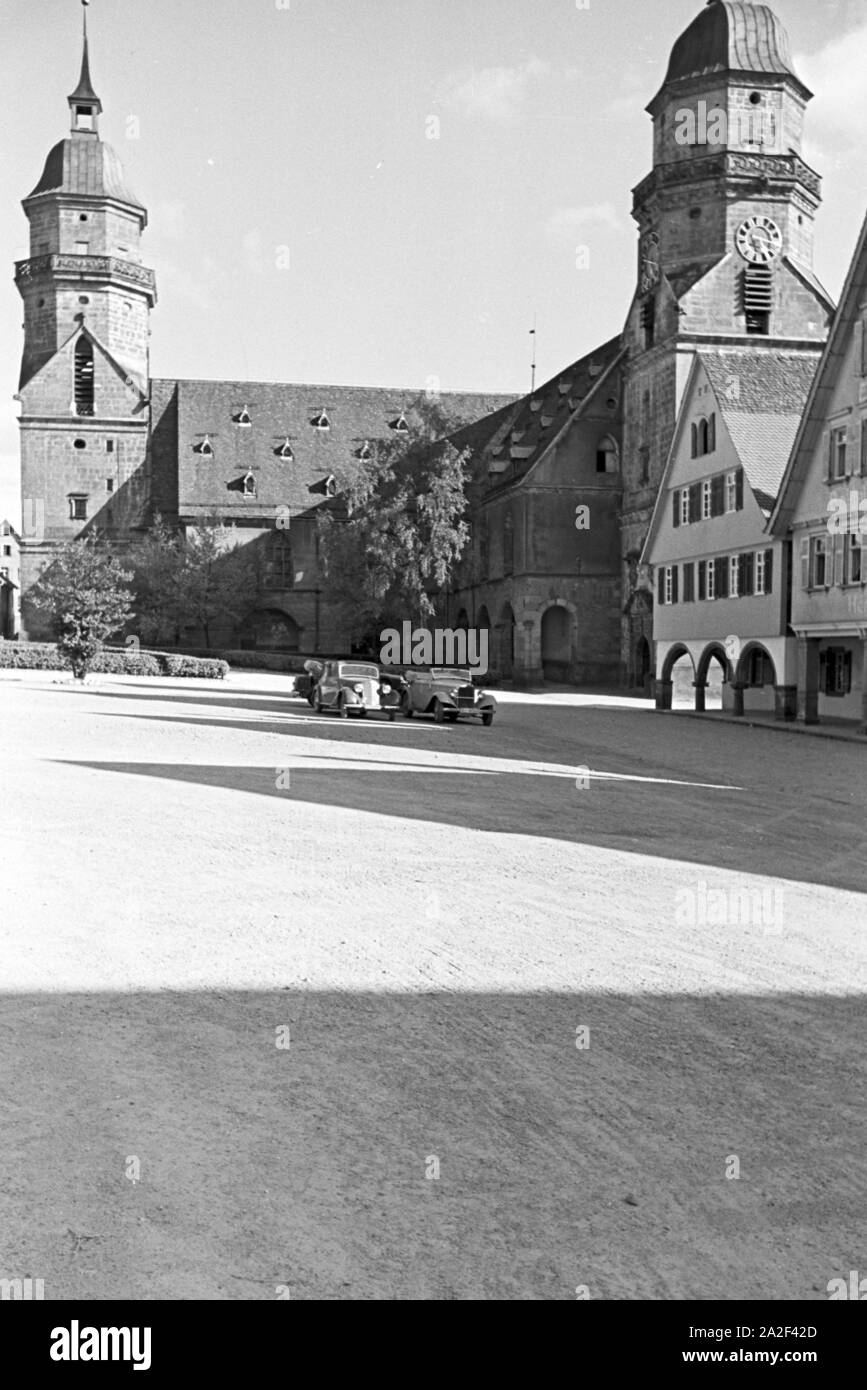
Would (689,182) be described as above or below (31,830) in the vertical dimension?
above

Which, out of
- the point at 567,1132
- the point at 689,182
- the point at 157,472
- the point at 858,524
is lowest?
the point at 567,1132

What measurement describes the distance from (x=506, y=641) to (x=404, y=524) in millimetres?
11082

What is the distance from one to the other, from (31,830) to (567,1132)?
8.17 meters

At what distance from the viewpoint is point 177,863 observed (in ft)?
35.1

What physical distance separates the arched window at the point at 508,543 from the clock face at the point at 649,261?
13.5 meters

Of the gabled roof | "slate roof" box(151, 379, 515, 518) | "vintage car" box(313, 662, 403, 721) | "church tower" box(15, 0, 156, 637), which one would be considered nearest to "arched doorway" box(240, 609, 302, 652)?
"slate roof" box(151, 379, 515, 518)

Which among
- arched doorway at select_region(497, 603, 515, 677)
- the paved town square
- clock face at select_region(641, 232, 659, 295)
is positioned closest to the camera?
the paved town square

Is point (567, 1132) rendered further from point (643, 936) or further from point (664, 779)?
point (664, 779)

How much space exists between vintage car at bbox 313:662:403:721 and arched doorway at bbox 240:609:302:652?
4586 cm

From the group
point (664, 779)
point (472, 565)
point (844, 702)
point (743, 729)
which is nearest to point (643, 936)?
point (664, 779)

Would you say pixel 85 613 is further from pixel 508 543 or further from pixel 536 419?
pixel 536 419

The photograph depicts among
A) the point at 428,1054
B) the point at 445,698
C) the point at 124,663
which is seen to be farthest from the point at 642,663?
the point at 428,1054

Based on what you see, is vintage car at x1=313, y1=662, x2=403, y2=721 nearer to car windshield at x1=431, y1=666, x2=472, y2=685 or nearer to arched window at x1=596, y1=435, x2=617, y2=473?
car windshield at x1=431, y1=666, x2=472, y2=685

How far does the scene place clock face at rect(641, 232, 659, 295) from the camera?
178 feet
